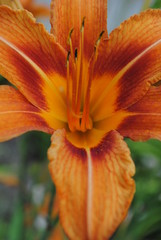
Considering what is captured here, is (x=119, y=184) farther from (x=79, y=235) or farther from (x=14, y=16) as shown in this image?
(x=14, y=16)

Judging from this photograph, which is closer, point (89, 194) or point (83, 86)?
point (89, 194)

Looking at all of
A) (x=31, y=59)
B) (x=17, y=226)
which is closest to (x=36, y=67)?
(x=31, y=59)

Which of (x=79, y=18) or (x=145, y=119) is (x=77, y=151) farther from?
(x=79, y=18)

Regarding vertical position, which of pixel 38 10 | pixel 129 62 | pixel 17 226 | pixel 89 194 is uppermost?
pixel 38 10

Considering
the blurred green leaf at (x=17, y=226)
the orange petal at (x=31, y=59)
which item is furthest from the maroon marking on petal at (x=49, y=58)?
the blurred green leaf at (x=17, y=226)

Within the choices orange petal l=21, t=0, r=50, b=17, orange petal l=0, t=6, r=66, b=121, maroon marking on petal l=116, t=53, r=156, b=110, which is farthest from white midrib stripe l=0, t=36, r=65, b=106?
orange petal l=21, t=0, r=50, b=17

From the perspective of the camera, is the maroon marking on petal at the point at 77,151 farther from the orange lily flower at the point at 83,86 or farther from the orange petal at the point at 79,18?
the orange petal at the point at 79,18

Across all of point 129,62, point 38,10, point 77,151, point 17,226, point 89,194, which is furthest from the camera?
point 38,10
